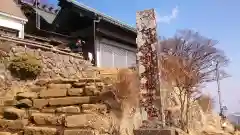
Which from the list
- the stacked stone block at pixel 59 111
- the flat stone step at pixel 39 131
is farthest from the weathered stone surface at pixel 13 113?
the flat stone step at pixel 39 131

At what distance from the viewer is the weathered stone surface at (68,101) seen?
6523mm

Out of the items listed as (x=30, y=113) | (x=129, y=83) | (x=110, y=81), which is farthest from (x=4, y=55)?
(x=129, y=83)

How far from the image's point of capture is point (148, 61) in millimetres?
5875

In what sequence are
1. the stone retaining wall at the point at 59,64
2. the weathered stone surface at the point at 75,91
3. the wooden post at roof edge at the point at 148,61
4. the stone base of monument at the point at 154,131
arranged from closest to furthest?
the stone base of monument at the point at 154,131
the wooden post at roof edge at the point at 148,61
the weathered stone surface at the point at 75,91
the stone retaining wall at the point at 59,64

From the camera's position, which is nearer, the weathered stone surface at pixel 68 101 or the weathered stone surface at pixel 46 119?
the weathered stone surface at pixel 46 119

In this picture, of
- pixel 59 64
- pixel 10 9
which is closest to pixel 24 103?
pixel 59 64

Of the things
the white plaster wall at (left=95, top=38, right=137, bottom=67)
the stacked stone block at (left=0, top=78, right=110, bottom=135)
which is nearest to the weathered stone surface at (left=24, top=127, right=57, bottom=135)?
the stacked stone block at (left=0, top=78, right=110, bottom=135)

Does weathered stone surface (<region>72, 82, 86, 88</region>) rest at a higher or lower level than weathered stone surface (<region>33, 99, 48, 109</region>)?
higher

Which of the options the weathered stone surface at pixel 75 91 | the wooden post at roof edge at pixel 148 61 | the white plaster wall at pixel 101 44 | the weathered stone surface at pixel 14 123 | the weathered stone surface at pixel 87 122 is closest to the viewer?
the wooden post at roof edge at pixel 148 61

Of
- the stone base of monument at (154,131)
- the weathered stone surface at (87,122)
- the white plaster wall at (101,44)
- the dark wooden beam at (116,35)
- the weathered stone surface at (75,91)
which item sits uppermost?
the dark wooden beam at (116,35)

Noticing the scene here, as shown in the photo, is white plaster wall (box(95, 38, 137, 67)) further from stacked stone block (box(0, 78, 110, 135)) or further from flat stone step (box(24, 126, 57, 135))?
flat stone step (box(24, 126, 57, 135))

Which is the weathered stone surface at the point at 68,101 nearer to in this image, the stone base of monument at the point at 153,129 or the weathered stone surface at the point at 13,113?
the weathered stone surface at the point at 13,113

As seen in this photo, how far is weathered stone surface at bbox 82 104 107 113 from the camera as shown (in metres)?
6.23

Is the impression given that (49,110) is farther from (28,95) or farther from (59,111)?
(28,95)
